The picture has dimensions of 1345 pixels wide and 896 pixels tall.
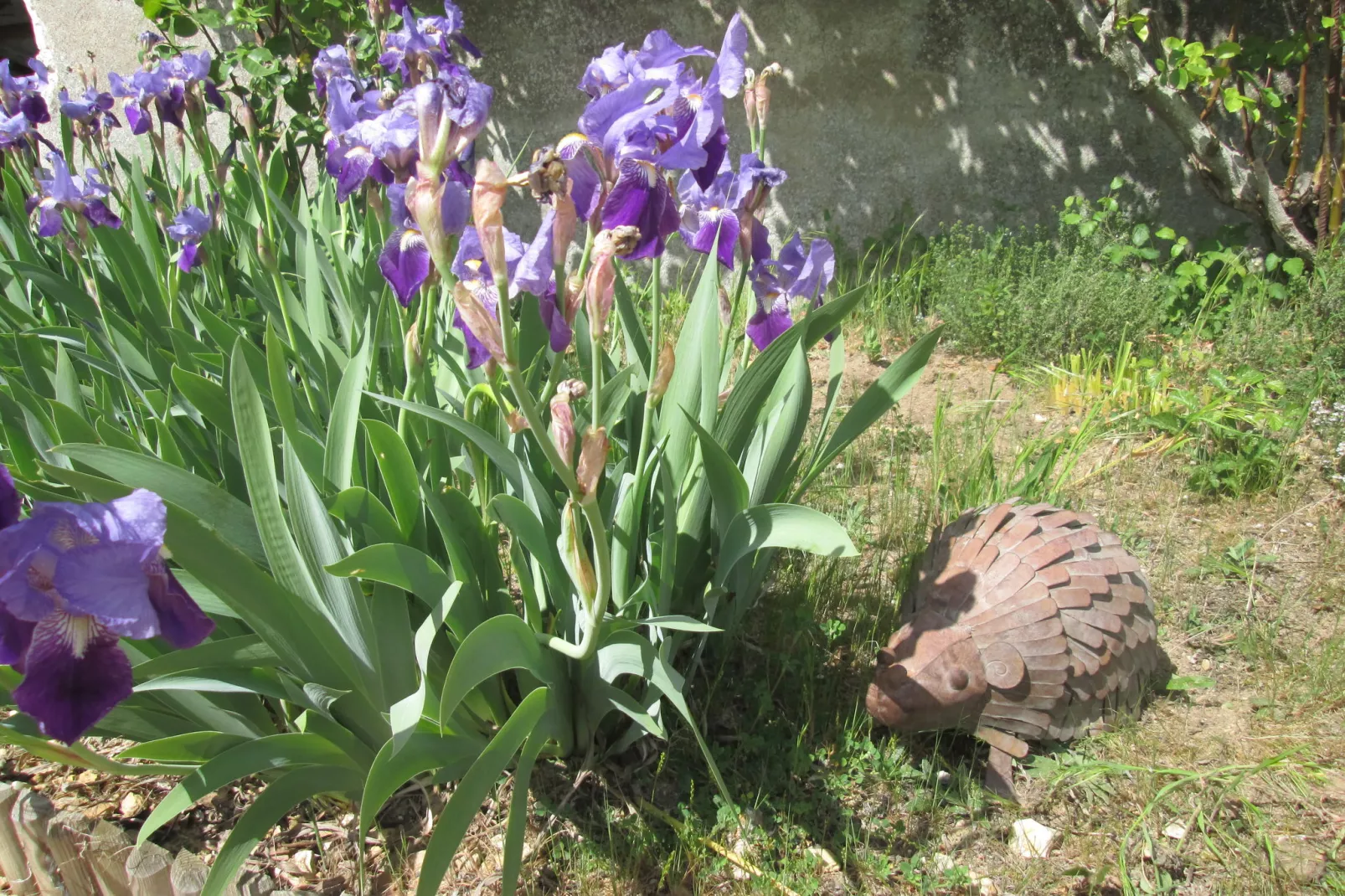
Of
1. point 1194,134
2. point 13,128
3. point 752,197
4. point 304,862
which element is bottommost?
point 304,862

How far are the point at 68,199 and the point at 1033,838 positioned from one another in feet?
9.14

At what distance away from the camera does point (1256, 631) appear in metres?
2.14

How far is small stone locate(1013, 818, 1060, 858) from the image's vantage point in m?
1.63

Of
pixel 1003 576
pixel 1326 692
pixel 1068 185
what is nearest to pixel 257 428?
pixel 1003 576

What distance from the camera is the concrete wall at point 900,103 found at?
14.1 ft

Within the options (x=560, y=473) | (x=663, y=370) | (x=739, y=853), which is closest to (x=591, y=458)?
(x=560, y=473)

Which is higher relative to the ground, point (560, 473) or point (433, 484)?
point (560, 473)

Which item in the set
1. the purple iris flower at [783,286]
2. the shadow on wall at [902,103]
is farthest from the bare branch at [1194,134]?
the purple iris flower at [783,286]

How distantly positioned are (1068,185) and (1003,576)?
11.2 ft

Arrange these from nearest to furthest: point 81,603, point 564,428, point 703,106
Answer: point 81,603 < point 564,428 < point 703,106

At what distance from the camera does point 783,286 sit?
177 centimetres

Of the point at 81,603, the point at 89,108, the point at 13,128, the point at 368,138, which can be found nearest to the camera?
the point at 81,603

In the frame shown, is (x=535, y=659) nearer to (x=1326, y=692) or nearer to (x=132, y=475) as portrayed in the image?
(x=132, y=475)

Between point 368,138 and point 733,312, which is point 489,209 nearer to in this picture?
point 368,138
